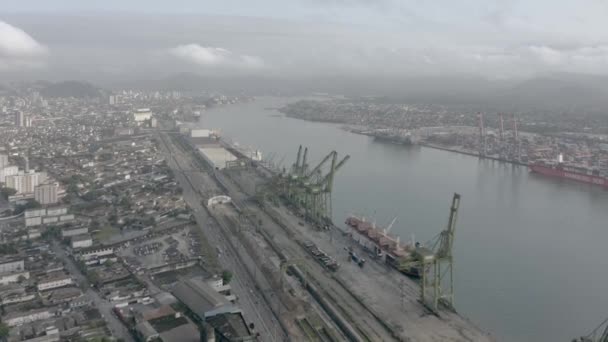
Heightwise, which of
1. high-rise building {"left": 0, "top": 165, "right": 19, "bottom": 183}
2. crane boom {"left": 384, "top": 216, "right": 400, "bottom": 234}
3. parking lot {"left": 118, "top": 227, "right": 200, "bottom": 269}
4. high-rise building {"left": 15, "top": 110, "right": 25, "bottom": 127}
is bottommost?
parking lot {"left": 118, "top": 227, "right": 200, "bottom": 269}

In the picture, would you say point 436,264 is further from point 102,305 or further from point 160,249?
point 160,249

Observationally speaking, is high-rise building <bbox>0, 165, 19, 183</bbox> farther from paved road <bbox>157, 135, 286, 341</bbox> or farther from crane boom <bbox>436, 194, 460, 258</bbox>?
crane boom <bbox>436, 194, 460, 258</bbox>

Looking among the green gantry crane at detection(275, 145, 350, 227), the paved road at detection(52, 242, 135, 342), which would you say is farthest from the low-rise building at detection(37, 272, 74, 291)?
the green gantry crane at detection(275, 145, 350, 227)

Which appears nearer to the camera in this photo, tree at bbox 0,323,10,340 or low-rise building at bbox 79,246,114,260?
tree at bbox 0,323,10,340

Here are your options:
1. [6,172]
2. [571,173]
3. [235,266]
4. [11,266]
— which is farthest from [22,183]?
[571,173]

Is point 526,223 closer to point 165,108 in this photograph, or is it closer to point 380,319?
point 380,319
